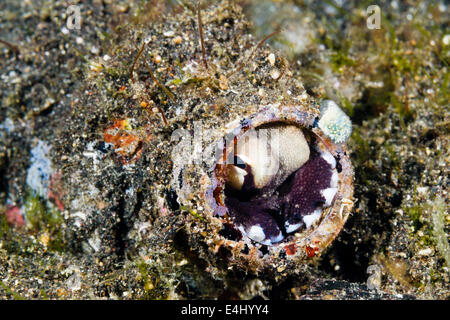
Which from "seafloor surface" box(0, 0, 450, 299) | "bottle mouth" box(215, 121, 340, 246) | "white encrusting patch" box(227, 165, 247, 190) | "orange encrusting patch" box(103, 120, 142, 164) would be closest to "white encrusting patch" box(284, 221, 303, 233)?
"bottle mouth" box(215, 121, 340, 246)

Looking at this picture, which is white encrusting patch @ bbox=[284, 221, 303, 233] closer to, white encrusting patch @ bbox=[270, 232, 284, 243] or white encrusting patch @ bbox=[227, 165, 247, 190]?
white encrusting patch @ bbox=[270, 232, 284, 243]

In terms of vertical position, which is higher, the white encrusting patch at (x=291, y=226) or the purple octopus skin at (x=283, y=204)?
the purple octopus skin at (x=283, y=204)

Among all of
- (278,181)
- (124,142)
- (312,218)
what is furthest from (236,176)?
(124,142)

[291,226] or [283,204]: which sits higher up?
[283,204]

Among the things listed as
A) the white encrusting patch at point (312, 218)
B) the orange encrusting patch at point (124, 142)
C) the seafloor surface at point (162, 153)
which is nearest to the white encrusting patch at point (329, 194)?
the white encrusting patch at point (312, 218)

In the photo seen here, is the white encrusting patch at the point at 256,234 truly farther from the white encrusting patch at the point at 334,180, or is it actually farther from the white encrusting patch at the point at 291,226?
the white encrusting patch at the point at 334,180

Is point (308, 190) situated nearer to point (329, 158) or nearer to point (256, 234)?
point (329, 158)

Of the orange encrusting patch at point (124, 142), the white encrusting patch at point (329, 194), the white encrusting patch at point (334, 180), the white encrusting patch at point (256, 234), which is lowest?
the white encrusting patch at point (256, 234)
